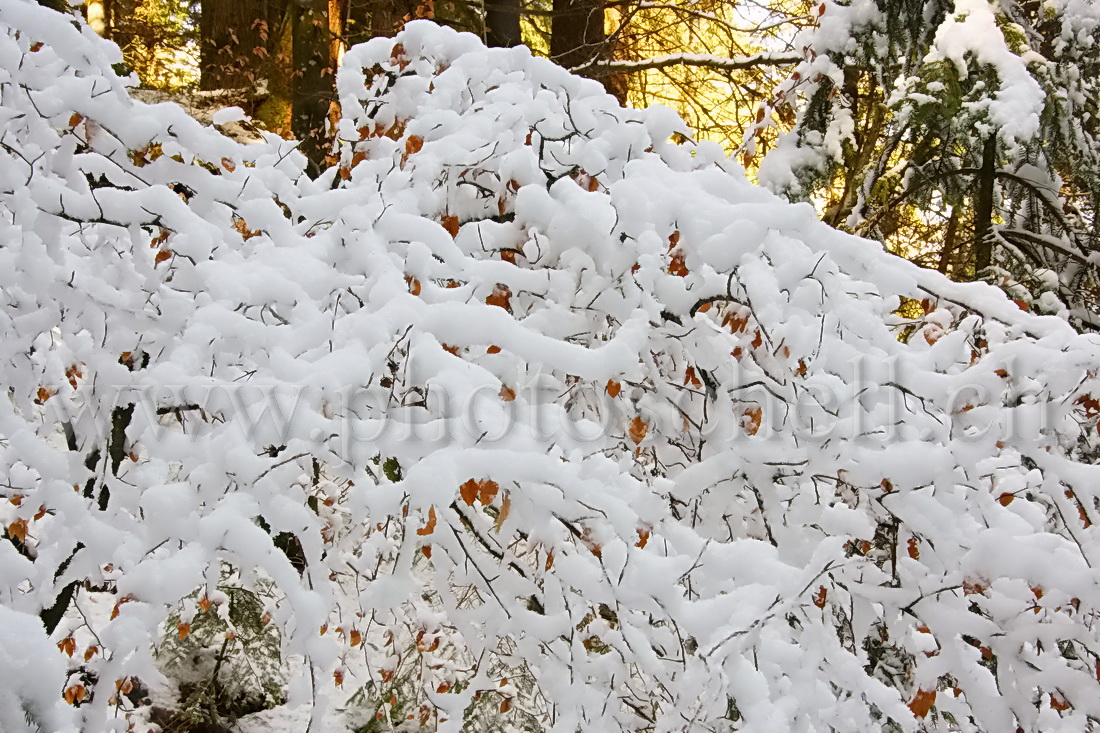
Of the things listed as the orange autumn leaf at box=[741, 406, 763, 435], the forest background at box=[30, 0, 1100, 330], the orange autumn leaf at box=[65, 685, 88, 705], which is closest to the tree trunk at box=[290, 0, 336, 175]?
the forest background at box=[30, 0, 1100, 330]

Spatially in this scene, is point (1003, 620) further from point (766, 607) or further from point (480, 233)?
point (480, 233)

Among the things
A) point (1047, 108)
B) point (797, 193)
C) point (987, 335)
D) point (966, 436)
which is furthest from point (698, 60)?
point (966, 436)

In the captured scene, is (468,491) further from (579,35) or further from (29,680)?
(579,35)

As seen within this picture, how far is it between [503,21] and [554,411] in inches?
257

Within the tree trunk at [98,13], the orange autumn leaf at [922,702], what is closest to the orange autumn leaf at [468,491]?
the orange autumn leaf at [922,702]

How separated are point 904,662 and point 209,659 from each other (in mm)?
4158

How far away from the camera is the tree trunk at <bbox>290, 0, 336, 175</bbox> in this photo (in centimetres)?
700

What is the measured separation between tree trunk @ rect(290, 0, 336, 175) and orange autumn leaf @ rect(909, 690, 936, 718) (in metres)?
6.42

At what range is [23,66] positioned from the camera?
2.14 m

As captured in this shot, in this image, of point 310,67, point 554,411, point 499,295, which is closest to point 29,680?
point 554,411

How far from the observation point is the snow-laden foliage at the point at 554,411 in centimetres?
165

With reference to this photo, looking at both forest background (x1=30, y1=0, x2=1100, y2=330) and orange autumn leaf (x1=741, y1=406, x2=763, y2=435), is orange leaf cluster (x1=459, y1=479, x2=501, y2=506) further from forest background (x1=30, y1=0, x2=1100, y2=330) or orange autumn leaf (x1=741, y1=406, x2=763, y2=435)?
forest background (x1=30, y1=0, x2=1100, y2=330)

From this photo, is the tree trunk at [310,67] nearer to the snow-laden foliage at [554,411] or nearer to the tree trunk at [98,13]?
the tree trunk at [98,13]

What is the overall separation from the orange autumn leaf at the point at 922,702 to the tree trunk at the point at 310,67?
21.1ft
